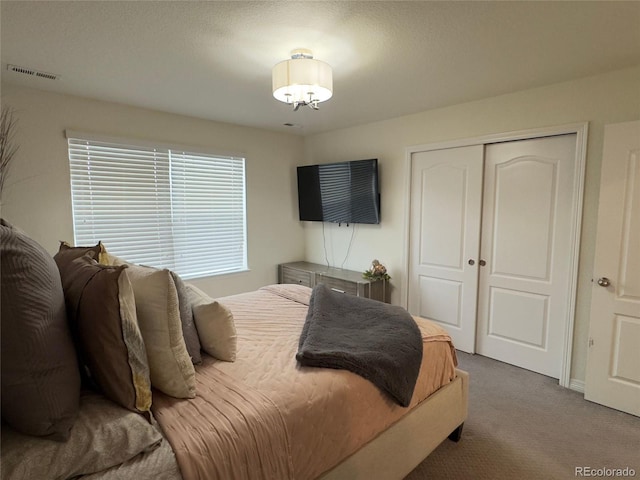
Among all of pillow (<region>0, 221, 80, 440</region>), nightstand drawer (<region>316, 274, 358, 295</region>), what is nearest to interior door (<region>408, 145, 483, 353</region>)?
nightstand drawer (<region>316, 274, 358, 295</region>)

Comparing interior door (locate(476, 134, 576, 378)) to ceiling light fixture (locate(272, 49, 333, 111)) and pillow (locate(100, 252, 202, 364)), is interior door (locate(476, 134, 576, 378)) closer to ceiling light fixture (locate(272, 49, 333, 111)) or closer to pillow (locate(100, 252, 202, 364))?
ceiling light fixture (locate(272, 49, 333, 111))

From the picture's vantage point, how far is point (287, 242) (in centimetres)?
464

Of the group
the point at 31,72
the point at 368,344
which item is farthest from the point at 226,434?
the point at 31,72

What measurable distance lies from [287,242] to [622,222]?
343 centimetres

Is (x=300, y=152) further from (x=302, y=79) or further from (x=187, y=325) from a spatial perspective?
(x=187, y=325)

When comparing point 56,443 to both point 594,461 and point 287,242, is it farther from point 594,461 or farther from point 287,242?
point 287,242

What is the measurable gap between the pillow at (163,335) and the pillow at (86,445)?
191 mm

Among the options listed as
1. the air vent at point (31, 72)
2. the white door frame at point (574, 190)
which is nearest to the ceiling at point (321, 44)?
the air vent at point (31, 72)

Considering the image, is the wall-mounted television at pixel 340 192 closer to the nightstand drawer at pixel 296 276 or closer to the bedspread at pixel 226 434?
the nightstand drawer at pixel 296 276

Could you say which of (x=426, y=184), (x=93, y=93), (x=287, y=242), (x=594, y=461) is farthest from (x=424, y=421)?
(x=93, y=93)

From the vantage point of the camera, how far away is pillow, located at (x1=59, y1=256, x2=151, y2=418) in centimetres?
109

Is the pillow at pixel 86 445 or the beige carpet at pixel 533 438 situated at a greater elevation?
the pillow at pixel 86 445

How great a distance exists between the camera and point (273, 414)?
1.28 meters

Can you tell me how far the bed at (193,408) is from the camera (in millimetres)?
912
